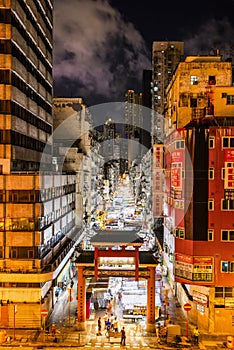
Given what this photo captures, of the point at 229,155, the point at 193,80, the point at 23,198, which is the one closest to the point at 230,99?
the point at 193,80

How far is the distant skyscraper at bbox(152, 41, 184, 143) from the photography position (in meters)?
146

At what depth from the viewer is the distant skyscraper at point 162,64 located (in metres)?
146

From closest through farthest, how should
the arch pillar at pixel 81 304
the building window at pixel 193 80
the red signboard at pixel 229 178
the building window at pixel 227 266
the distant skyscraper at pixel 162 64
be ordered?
the building window at pixel 227 266
the red signboard at pixel 229 178
the arch pillar at pixel 81 304
the building window at pixel 193 80
the distant skyscraper at pixel 162 64

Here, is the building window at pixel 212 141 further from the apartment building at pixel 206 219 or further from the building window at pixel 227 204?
the building window at pixel 227 204

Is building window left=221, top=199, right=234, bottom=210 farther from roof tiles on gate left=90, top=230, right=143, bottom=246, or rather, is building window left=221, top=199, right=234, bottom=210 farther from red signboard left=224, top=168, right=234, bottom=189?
roof tiles on gate left=90, top=230, right=143, bottom=246

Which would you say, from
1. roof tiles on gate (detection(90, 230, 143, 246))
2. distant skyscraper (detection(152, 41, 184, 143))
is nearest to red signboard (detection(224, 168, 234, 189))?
roof tiles on gate (detection(90, 230, 143, 246))

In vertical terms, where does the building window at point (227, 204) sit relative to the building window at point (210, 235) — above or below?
above

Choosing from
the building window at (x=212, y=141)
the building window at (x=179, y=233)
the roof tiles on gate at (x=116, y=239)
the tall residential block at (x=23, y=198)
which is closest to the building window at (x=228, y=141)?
the building window at (x=212, y=141)

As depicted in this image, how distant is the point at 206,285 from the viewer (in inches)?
1366

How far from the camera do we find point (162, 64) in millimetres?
146875

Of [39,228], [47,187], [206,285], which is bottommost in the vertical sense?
[206,285]

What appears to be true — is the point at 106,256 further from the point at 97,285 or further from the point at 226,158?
the point at 226,158

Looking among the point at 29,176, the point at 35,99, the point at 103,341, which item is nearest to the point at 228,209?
the point at 103,341

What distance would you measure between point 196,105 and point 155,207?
38780 millimetres
